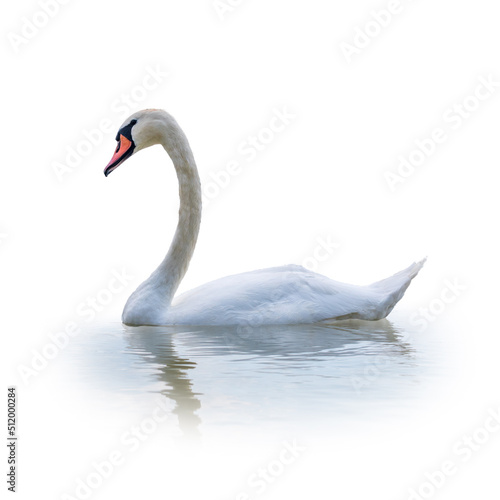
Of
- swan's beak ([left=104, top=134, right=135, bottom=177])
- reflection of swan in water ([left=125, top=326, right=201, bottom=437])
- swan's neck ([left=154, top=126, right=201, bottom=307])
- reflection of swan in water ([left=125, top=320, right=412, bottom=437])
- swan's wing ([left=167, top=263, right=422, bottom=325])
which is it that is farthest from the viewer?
swan's neck ([left=154, top=126, right=201, bottom=307])

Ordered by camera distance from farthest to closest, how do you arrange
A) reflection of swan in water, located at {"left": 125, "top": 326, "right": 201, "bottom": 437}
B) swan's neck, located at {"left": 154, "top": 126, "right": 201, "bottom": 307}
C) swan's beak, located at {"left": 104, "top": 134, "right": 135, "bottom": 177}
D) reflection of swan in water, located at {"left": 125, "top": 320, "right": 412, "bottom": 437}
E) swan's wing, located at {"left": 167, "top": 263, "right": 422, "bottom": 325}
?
swan's neck, located at {"left": 154, "top": 126, "right": 201, "bottom": 307}
swan's beak, located at {"left": 104, "top": 134, "right": 135, "bottom": 177}
swan's wing, located at {"left": 167, "top": 263, "right": 422, "bottom": 325}
reflection of swan in water, located at {"left": 125, "top": 320, "right": 412, "bottom": 437}
reflection of swan in water, located at {"left": 125, "top": 326, "right": 201, "bottom": 437}

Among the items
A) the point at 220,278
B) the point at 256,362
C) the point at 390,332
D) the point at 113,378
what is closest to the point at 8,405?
the point at 113,378

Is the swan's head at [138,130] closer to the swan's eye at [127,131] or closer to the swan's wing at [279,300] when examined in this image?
the swan's eye at [127,131]

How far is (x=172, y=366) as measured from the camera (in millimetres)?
7797

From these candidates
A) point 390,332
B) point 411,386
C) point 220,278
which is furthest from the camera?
point 220,278

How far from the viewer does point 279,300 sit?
954cm

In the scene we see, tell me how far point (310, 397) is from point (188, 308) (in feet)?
10.2

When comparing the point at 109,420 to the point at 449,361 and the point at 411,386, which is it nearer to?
the point at 411,386

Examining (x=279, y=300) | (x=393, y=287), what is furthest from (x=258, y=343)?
(x=393, y=287)

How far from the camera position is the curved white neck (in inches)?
393

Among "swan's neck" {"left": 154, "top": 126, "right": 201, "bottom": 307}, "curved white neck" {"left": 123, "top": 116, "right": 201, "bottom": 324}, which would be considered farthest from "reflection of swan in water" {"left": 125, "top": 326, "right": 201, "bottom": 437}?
"swan's neck" {"left": 154, "top": 126, "right": 201, "bottom": 307}

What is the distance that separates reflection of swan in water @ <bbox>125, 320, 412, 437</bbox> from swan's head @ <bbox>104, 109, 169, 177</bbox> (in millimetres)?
2079

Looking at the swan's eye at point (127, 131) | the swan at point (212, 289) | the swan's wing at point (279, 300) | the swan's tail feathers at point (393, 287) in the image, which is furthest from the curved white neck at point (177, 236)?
the swan's tail feathers at point (393, 287)

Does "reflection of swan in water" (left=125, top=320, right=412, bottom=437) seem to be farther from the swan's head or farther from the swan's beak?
the swan's head
